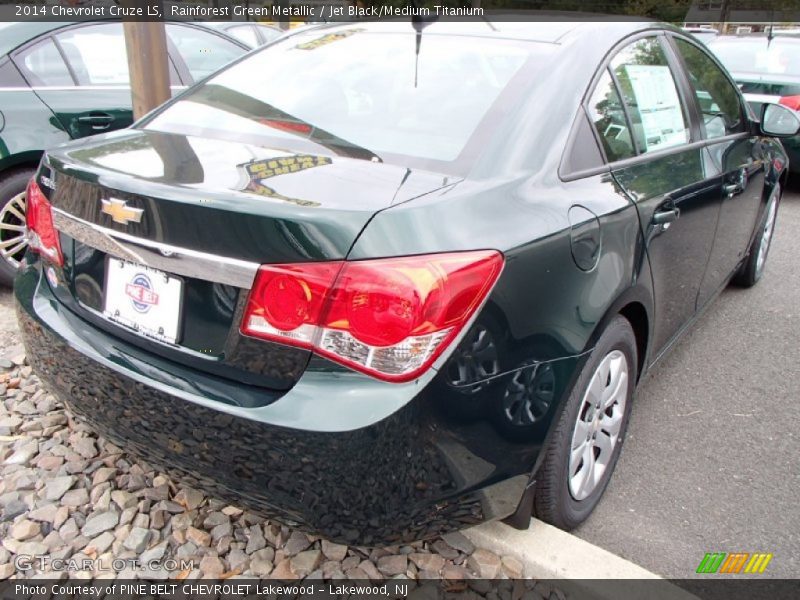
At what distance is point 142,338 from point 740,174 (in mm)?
2751

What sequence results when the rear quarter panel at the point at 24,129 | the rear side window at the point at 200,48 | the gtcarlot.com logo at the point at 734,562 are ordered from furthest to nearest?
1. the rear side window at the point at 200,48
2. the rear quarter panel at the point at 24,129
3. the gtcarlot.com logo at the point at 734,562

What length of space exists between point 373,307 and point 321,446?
33 centimetres

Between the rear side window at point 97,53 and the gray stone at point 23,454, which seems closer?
the gray stone at point 23,454

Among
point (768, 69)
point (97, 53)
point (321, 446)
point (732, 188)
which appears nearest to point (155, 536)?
point (321, 446)

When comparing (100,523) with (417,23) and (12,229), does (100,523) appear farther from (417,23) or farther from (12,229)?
(12,229)

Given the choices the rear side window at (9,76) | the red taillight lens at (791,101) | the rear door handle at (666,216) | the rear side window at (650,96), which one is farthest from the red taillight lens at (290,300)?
the red taillight lens at (791,101)

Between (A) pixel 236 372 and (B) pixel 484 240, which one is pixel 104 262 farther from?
(B) pixel 484 240

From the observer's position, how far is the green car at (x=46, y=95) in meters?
3.59

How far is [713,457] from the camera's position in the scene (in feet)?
8.60

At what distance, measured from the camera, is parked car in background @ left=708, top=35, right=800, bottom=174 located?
6223 mm

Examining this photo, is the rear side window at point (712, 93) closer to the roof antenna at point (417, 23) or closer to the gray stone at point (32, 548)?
the roof antenna at point (417, 23)

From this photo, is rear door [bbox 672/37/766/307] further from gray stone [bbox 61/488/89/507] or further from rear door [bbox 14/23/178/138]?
rear door [bbox 14/23/178/138]

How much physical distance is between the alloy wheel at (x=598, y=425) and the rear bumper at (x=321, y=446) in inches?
13.9

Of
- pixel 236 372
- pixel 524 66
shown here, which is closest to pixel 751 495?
pixel 524 66
